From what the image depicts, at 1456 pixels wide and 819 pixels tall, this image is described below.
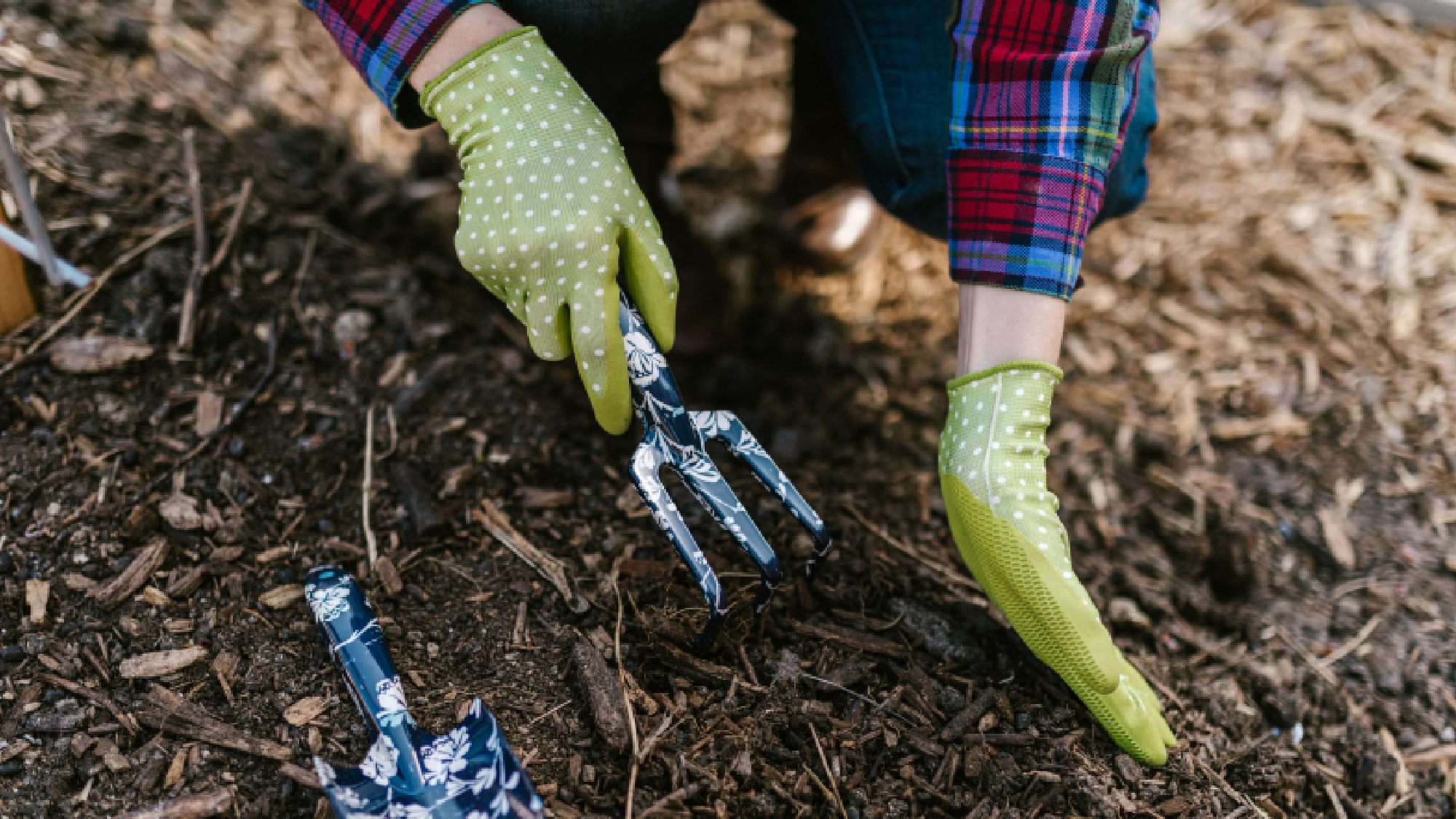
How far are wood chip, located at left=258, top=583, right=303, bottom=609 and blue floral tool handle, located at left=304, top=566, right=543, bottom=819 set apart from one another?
0.11 m

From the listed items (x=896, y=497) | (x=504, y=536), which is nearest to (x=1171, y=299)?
(x=896, y=497)

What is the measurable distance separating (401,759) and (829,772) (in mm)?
539

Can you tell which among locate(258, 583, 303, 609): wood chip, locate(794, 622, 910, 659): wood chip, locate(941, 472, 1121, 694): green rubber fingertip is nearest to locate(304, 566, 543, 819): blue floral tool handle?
locate(258, 583, 303, 609): wood chip

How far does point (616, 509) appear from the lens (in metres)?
1.52

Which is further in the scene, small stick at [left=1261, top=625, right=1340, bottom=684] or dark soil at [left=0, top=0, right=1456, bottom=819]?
small stick at [left=1261, top=625, right=1340, bottom=684]

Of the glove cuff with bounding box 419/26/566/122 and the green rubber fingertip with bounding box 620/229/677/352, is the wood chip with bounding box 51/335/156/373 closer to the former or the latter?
the glove cuff with bounding box 419/26/566/122

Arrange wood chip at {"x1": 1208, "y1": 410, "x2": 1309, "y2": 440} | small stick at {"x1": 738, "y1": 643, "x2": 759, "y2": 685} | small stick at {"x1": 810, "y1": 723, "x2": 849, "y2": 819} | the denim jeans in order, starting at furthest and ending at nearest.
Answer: wood chip at {"x1": 1208, "y1": 410, "x2": 1309, "y2": 440} < the denim jeans < small stick at {"x1": 738, "y1": 643, "x2": 759, "y2": 685} < small stick at {"x1": 810, "y1": 723, "x2": 849, "y2": 819}

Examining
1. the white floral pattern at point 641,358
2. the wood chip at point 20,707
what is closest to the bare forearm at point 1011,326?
the white floral pattern at point 641,358

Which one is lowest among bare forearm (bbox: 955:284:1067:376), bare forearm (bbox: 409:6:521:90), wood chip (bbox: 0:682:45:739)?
wood chip (bbox: 0:682:45:739)

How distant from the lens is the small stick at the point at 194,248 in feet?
5.04

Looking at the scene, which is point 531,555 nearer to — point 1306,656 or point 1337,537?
point 1306,656

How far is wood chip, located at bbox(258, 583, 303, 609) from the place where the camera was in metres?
1.32

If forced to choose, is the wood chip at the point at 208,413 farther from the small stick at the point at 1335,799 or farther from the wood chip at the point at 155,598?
the small stick at the point at 1335,799

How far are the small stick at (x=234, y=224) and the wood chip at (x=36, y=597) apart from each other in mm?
575
